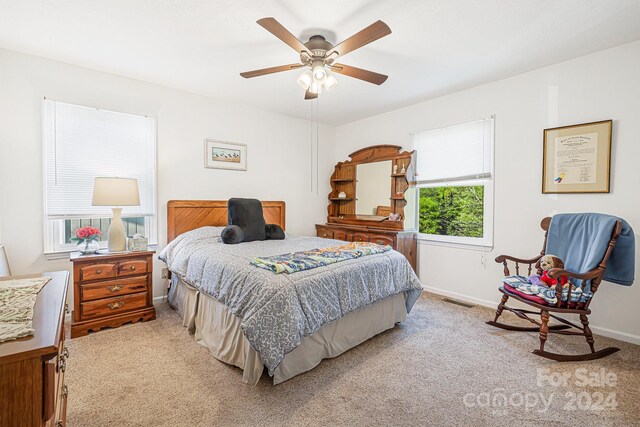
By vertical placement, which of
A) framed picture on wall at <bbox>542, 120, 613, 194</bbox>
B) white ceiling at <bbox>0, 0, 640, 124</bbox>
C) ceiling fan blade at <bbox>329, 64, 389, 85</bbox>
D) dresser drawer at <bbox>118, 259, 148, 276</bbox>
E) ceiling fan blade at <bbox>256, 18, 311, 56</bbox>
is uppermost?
white ceiling at <bbox>0, 0, 640, 124</bbox>

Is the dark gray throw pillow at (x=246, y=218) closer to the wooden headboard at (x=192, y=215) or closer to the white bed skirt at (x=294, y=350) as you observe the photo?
the wooden headboard at (x=192, y=215)

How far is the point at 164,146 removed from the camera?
3633 millimetres

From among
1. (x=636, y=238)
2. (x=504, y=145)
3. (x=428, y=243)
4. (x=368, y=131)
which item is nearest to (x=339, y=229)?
(x=428, y=243)

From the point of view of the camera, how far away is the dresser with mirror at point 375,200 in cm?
420

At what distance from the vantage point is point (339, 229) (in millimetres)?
4688

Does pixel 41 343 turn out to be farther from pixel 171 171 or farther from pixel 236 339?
pixel 171 171

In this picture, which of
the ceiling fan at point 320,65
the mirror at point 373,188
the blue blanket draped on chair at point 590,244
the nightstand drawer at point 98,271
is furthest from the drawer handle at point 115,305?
the blue blanket draped on chair at point 590,244

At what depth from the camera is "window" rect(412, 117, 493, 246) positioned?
360 cm

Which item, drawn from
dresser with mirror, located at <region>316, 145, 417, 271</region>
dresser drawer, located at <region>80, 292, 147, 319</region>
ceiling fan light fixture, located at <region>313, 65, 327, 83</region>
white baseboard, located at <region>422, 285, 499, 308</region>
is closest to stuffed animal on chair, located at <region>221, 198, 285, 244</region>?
dresser drawer, located at <region>80, 292, 147, 319</region>

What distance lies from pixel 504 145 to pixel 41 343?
4.05 metres

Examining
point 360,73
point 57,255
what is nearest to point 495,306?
point 360,73

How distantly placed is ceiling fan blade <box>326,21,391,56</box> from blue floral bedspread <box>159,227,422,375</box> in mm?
1639

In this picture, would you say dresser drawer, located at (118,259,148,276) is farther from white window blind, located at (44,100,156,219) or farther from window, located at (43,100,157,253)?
white window blind, located at (44,100,156,219)

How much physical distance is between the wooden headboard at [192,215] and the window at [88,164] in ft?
0.65
